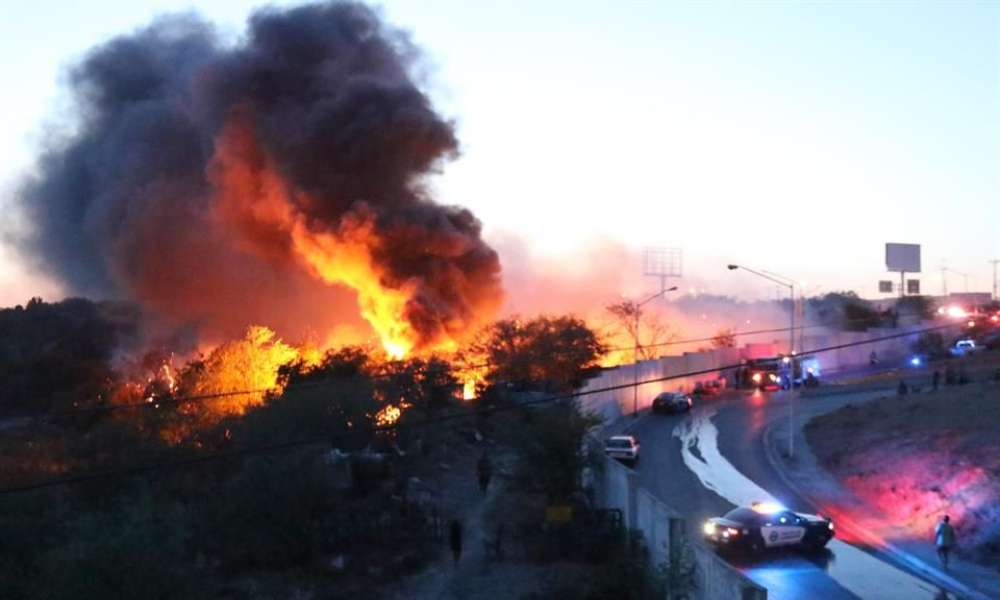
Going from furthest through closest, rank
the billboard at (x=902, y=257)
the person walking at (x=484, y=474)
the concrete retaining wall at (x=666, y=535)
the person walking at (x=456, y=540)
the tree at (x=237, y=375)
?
the billboard at (x=902, y=257)
the tree at (x=237, y=375)
the person walking at (x=484, y=474)
the person walking at (x=456, y=540)
the concrete retaining wall at (x=666, y=535)

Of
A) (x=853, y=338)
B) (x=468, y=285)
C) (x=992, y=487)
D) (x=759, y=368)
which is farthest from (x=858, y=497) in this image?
(x=853, y=338)

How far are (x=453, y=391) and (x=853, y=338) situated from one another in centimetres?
5232

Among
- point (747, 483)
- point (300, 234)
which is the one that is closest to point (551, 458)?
point (747, 483)

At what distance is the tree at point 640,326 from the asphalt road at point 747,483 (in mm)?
18412

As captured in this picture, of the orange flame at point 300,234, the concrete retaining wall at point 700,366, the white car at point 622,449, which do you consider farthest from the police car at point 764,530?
the orange flame at point 300,234

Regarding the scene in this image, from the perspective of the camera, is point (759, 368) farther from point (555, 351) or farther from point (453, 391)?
point (453, 391)

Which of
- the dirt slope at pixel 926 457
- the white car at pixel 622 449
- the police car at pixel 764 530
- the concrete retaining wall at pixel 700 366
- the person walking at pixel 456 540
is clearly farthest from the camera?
the concrete retaining wall at pixel 700 366

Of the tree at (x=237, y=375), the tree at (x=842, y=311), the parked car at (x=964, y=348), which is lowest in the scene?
the tree at (x=237, y=375)

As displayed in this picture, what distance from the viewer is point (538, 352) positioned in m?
60.8

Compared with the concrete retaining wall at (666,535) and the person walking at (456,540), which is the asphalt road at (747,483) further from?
the person walking at (456,540)

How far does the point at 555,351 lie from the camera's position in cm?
6175

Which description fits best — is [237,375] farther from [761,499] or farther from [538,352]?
[538,352]

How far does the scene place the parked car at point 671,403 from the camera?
2394 inches

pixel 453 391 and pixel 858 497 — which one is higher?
pixel 453 391
